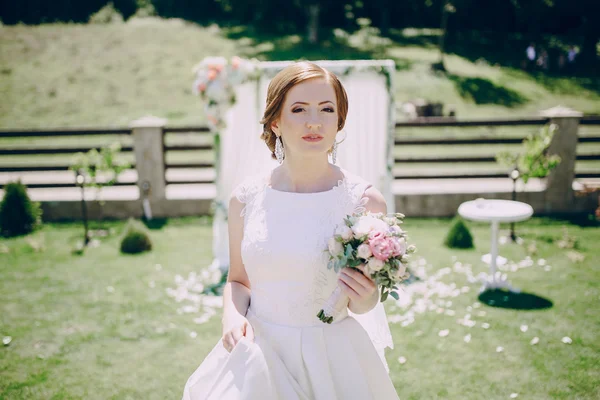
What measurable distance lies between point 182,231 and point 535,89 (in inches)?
781

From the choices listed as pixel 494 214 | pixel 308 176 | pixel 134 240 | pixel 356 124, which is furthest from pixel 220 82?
pixel 308 176

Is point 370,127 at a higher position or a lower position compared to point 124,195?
higher

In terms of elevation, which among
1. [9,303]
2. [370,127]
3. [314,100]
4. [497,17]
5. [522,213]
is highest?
[497,17]

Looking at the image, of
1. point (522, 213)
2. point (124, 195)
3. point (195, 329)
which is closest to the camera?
point (195, 329)

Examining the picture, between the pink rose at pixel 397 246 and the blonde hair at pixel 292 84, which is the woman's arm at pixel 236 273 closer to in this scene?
the blonde hair at pixel 292 84

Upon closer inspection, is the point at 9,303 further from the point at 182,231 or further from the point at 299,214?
the point at 299,214

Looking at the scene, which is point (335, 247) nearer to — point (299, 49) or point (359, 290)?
point (359, 290)

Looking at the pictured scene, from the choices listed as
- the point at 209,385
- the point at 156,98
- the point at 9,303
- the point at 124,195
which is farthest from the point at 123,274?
the point at 156,98

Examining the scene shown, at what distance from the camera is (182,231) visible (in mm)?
8922

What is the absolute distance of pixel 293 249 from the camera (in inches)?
95.0

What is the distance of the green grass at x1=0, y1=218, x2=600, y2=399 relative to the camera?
14.9 ft

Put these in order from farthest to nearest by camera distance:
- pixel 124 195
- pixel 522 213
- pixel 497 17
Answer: pixel 497 17 → pixel 124 195 → pixel 522 213

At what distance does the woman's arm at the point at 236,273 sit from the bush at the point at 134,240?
18.0 ft

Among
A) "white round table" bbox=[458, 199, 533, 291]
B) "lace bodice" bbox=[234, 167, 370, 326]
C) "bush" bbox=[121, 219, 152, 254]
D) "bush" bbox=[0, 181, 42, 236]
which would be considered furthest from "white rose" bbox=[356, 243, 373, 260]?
"bush" bbox=[0, 181, 42, 236]
